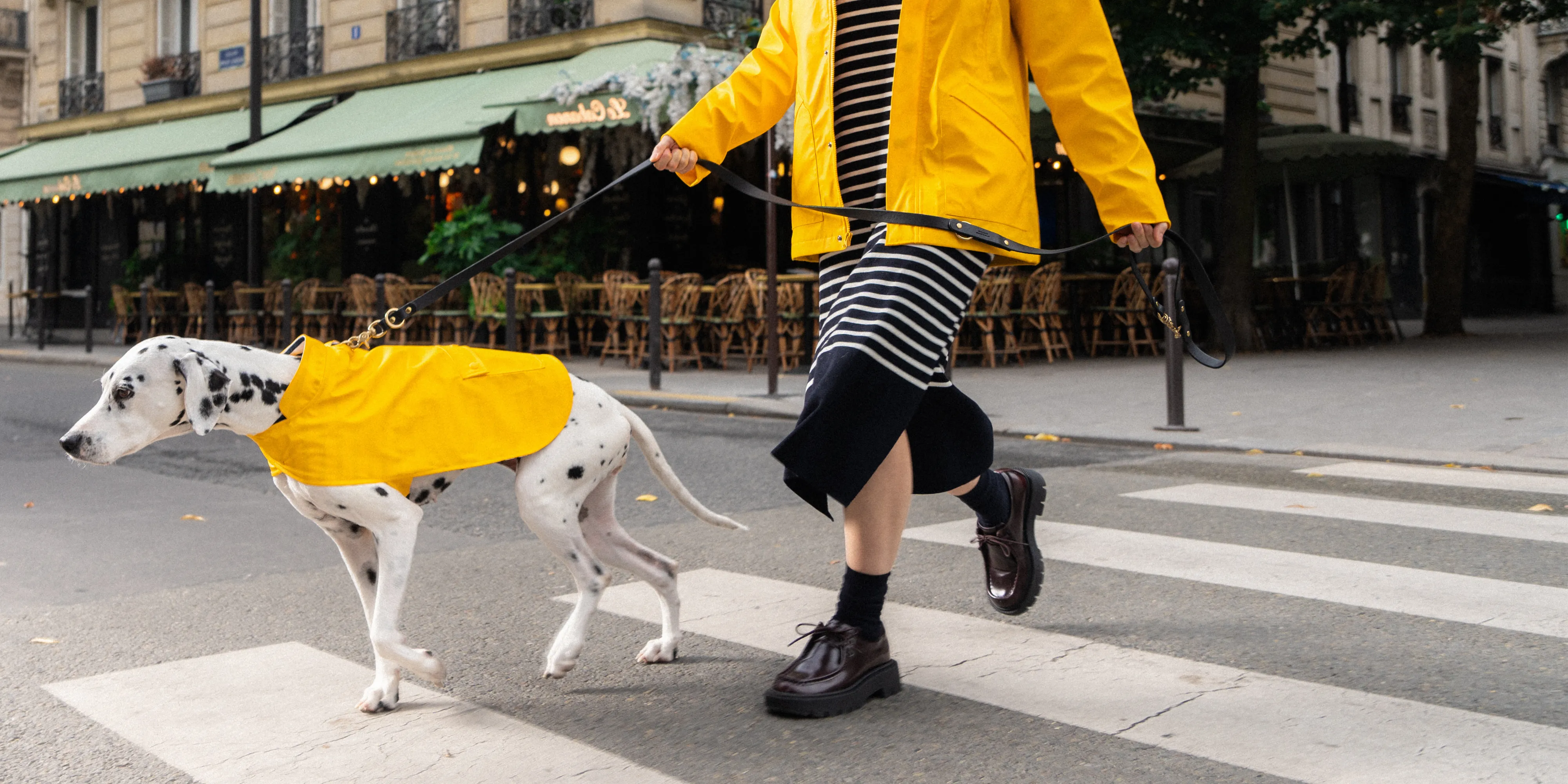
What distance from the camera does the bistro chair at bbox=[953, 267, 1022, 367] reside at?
47.2 feet

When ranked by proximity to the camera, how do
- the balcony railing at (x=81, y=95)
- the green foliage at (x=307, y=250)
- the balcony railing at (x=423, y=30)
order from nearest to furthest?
the balcony railing at (x=423, y=30) → the green foliage at (x=307, y=250) → the balcony railing at (x=81, y=95)

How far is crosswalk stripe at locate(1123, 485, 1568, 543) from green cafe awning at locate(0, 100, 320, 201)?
17.5 m

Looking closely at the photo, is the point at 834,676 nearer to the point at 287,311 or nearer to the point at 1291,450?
the point at 1291,450

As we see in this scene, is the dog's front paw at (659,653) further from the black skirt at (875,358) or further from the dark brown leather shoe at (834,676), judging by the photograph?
the black skirt at (875,358)

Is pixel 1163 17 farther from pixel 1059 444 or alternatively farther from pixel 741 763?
pixel 741 763

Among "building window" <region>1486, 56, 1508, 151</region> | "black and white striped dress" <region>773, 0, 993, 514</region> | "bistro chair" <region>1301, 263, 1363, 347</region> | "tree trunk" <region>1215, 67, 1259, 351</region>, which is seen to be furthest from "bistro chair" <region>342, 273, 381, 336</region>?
"building window" <region>1486, 56, 1508, 151</region>

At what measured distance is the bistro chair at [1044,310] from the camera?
15000 millimetres

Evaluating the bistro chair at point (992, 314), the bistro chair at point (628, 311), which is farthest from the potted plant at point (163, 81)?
the bistro chair at point (992, 314)

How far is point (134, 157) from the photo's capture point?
21828 millimetres

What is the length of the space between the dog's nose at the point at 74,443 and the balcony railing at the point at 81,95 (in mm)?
27053

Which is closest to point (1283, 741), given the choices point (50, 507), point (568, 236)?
point (50, 507)

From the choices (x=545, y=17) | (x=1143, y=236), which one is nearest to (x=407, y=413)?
(x=1143, y=236)

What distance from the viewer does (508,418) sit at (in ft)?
10.4

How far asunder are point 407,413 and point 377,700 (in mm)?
637
